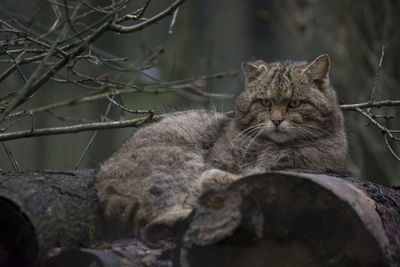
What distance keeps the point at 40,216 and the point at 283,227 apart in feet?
4.11

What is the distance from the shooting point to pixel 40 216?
8.52ft

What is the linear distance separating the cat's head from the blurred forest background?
1603mm

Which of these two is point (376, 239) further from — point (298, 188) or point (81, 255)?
point (81, 255)

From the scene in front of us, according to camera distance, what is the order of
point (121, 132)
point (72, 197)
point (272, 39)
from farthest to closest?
1. point (272, 39)
2. point (121, 132)
3. point (72, 197)

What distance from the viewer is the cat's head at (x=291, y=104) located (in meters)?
3.70

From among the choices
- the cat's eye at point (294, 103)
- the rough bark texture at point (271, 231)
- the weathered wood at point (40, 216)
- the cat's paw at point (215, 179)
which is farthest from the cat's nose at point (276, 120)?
the weathered wood at point (40, 216)

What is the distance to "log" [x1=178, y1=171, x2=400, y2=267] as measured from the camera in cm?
228

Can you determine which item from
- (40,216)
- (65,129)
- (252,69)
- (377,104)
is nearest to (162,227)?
(40,216)

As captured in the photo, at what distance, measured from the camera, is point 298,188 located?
2328 mm

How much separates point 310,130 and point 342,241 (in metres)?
1.56

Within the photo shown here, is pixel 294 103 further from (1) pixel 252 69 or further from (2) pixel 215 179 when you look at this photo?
(2) pixel 215 179

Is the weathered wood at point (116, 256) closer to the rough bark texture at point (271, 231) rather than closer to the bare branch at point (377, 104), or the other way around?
the rough bark texture at point (271, 231)

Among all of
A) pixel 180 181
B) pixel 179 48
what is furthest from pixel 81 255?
pixel 179 48

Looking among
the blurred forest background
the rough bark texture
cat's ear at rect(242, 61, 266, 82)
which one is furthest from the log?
the blurred forest background
